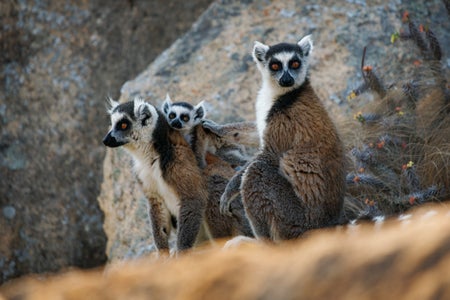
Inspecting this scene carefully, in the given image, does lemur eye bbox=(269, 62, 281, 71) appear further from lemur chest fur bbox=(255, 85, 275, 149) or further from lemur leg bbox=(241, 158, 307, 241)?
lemur leg bbox=(241, 158, 307, 241)

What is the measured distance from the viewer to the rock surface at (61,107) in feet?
33.4

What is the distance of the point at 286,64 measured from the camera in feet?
20.5

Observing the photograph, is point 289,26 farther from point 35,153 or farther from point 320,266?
point 320,266

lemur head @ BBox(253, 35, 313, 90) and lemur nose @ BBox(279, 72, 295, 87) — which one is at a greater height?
lemur head @ BBox(253, 35, 313, 90)

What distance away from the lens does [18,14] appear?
10.4 m

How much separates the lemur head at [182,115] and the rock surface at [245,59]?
1161mm

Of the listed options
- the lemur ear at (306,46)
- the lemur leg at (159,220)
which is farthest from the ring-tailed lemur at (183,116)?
the lemur ear at (306,46)

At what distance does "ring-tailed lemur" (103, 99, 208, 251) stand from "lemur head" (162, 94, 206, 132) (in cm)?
23

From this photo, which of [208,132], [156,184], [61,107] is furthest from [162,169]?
[61,107]

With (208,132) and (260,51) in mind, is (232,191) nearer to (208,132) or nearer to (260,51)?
(260,51)

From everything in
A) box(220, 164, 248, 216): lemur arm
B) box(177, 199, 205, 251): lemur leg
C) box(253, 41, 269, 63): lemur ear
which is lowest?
box(177, 199, 205, 251): lemur leg

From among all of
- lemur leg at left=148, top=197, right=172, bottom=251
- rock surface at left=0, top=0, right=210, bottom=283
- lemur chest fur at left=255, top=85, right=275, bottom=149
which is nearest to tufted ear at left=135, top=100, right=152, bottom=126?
lemur leg at left=148, top=197, right=172, bottom=251

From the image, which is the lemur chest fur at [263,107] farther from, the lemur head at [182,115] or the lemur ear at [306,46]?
the lemur head at [182,115]

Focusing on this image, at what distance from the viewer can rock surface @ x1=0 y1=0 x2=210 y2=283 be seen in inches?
401
